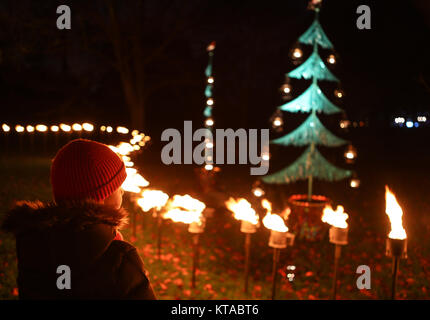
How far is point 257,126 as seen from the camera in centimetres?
2642

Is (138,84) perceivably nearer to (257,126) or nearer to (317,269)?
(257,126)

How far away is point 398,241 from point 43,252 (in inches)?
121

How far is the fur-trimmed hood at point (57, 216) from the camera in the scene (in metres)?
1.86

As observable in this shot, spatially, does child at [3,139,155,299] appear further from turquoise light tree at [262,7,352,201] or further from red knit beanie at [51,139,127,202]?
turquoise light tree at [262,7,352,201]

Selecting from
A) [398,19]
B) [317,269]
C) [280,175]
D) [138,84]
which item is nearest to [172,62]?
[138,84]

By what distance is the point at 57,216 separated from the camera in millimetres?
1877

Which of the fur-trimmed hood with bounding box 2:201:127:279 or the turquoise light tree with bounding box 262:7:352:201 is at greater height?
the turquoise light tree with bounding box 262:7:352:201

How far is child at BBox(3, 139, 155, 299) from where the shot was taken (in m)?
1.81

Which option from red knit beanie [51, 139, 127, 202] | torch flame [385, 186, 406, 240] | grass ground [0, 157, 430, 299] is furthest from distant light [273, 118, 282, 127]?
red knit beanie [51, 139, 127, 202]

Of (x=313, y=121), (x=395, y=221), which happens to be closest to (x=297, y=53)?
(x=313, y=121)

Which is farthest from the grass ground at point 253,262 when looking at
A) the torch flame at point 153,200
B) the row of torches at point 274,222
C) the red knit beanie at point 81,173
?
the red knit beanie at point 81,173

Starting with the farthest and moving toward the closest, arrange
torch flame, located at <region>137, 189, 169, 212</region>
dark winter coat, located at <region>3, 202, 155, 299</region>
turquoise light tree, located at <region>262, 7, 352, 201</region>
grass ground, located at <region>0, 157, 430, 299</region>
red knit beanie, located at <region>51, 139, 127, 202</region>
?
turquoise light tree, located at <region>262, 7, 352, 201</region>
torch flame, located at <region>137, 189, 169, 212</region>
grass ground, located at <region>0, 157, 430, 299</region>
red knit beanie, located at <region>51, 139, 127, 202</region>
dark winter coat, located at <region>3, 202, 155, 299</region>

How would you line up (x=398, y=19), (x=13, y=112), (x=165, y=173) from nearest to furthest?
1. (x=398, y=19)
2. (x=165, y=173)
3. (x=13, y=112)

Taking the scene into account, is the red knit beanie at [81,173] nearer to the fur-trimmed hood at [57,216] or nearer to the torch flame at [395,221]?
the fur-trimmed hood at [57,216]
